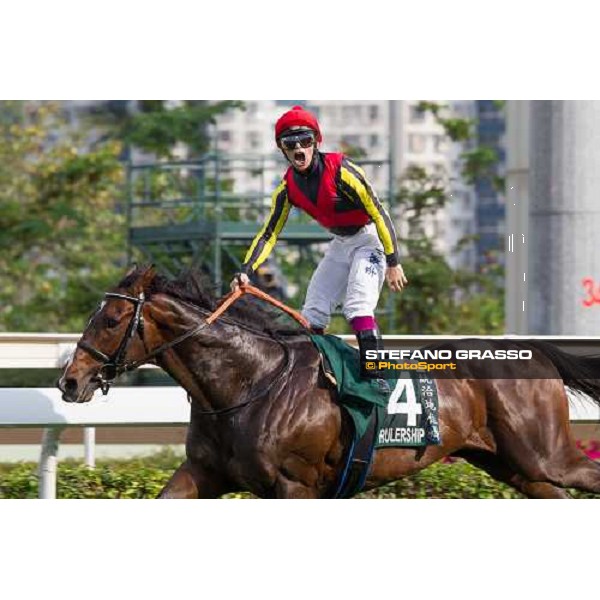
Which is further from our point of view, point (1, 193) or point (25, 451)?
point (1, 193)

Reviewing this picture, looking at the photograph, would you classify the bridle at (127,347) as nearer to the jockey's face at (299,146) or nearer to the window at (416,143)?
the jockey's face at (299,146)

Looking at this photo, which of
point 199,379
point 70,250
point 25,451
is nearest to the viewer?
point 199,379

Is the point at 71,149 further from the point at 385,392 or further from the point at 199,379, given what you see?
the point at 385,392

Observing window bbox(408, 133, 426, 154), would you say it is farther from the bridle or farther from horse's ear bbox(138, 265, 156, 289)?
horse's ear bbox(138, 265, 156, 289)

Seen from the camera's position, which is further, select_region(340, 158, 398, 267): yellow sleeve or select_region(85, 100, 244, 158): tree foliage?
select_region(85, 100, 244, 158): tree foliage

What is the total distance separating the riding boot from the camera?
5645 mm

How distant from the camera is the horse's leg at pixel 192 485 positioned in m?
5.56

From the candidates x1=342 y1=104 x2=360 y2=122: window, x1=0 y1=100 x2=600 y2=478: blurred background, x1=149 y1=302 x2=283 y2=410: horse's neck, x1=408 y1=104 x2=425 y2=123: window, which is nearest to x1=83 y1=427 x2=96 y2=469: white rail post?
x1=0 y1=100 x2=600 y2=478: blurred background

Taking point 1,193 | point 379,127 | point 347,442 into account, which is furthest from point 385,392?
point 1,193

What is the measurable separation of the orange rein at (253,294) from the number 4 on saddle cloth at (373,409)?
0.33 ft

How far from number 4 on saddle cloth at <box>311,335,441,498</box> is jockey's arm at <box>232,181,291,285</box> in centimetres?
38

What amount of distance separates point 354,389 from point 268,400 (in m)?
0.33

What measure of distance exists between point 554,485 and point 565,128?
1.46 metres

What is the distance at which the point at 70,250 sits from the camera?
679 centimetres
